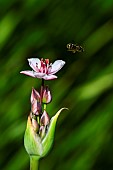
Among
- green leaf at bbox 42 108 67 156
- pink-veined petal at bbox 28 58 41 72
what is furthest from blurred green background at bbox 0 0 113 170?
green leaf at bbox 42 108 67 156

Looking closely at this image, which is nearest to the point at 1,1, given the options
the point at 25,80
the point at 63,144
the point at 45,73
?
the point at 25,80

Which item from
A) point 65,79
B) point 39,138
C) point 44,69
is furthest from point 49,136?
point 65,79

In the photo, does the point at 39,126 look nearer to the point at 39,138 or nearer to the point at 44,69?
the point at 39,138

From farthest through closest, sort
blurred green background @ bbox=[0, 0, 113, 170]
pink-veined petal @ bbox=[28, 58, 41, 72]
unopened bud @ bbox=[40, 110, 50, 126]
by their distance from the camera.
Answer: blurred green background @ bbox=[0, 0, 113, 170]
pink-veined petal @ bbox=[28, 58, 41, 72]
unopened bud @ bbox=[40, 110, 50, 126]

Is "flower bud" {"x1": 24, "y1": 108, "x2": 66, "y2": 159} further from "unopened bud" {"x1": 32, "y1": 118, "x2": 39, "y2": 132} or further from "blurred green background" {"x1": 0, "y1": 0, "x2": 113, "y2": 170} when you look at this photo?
"blurred green background" {"x1": 0, "y1": 0, "x2": 113, "y2": 170}

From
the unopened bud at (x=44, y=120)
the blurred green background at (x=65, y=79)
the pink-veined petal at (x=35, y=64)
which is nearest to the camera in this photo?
the unopened bud at (x=44, y=120)

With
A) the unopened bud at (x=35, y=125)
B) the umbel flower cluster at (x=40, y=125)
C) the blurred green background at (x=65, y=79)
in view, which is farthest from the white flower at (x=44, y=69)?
the blurred green background at (x=65, y=79)

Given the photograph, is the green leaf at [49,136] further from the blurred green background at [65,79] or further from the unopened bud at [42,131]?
the blurred green background at [65,79]

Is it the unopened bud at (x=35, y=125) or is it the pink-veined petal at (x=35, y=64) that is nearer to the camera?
the unopened bud at (x=35, y=125)
